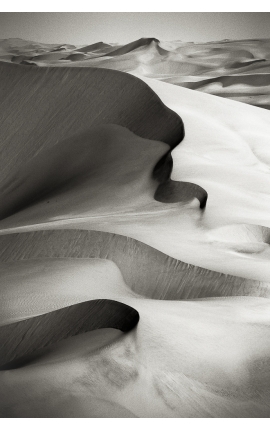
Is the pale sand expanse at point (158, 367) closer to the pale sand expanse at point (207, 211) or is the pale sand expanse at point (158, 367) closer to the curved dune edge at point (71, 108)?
the pale sand expanse at point (207, 211)

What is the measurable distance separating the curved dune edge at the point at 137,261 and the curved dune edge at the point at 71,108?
0.48 m

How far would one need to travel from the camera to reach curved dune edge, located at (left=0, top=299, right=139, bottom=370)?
60 centimetres

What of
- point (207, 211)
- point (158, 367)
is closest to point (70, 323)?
point (158, 367)

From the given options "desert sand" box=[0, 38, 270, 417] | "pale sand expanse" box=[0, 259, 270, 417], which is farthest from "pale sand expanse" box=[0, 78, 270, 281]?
"pale sand expanse" box=[0, 259, 270, 417]

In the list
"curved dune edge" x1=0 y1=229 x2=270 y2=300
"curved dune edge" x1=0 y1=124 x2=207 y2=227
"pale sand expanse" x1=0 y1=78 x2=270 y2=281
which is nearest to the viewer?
"curved dune edge" x1=0 y1=229 x2=270 y2=300

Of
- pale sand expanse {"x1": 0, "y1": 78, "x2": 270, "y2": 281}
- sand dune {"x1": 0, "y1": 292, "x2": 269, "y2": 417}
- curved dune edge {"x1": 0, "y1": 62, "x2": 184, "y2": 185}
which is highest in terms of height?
curved dune edge {"x1": 0, "y1": 62, "x2": 184, "y2": 185}

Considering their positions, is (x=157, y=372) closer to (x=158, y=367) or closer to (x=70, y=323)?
(x=158, y=367)

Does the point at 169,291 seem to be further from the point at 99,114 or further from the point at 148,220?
the point at 99,114

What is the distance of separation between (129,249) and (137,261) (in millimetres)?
26

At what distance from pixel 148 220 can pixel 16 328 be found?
15.9 inches

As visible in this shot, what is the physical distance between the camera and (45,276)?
0.76 metres

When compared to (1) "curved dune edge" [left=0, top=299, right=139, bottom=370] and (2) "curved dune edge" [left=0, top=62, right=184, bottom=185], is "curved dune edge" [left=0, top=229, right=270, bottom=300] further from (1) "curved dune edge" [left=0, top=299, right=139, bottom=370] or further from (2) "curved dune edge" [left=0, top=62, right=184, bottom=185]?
(2) "curved dune edge" [left=0, top=62, right=184, bottom=185]

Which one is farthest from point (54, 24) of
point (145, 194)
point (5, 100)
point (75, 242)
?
point (75, 242)

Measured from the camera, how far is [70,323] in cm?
61
